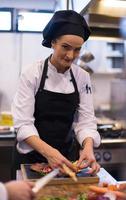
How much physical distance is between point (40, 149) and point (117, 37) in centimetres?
143

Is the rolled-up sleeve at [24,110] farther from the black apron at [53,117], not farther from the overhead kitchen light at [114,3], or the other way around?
the overhead kitchen light at [114,3]

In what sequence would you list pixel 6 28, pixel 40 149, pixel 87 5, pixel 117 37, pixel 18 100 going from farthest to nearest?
pixel 6 28
pixel 117 37
pixel 87 5
pixel 18 100
pixel 40 149

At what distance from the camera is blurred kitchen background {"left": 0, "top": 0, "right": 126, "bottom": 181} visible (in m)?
1.93

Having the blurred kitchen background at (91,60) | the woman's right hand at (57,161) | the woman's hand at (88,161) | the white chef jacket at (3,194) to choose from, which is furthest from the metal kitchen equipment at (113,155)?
the white chef jacket at (3,194)

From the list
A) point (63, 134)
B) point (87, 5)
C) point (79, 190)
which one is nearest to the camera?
point (79, 190)

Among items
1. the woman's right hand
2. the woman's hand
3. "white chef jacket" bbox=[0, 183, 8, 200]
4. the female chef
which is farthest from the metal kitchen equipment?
"white chef jacket" bbox=[0, 183, 8, 200]

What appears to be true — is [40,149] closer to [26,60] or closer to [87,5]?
[87,5]

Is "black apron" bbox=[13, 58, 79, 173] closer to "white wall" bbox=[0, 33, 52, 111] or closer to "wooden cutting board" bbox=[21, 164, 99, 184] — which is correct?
"wooden cutting board" bbox=[21, 164, 99, 184]

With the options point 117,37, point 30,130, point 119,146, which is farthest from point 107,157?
point 117,37

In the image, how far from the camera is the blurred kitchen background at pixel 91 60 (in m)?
1.93

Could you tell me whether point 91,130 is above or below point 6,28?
below

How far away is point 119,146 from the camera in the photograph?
1.92 metres

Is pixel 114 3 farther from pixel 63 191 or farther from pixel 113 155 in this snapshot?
pixel 63 191

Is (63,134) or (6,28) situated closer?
(63,134)
